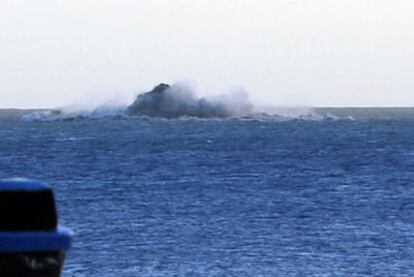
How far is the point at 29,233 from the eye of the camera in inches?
61.6

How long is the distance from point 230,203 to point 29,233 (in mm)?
36289

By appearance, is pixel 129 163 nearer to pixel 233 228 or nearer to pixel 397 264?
pixel 233 228

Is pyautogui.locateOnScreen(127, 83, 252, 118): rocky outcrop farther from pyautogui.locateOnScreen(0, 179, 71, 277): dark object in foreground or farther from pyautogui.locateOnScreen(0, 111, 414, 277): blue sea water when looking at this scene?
pyautogui.locateOnScreen(0, 179, 71, 277): dark object in foreground

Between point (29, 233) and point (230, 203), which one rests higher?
point (29, 233)

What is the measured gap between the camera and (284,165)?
187ft

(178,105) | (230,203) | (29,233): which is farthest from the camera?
(178,105)

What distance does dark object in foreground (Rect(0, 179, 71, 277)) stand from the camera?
1552mm

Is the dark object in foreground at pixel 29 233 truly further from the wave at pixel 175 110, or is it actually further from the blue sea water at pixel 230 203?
the wave at pixel 175 110

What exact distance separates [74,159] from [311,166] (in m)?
10.2

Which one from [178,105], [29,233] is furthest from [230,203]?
[178,105]

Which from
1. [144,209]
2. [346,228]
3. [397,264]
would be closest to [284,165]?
[144,209]

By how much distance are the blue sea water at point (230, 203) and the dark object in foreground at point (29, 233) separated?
1999 centimetres

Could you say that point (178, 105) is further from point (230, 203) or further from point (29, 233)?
point (29, 233)

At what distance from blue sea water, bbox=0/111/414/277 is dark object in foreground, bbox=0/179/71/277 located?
20.0 m
